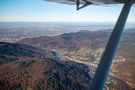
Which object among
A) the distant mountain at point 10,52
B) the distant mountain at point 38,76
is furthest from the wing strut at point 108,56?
the distant mountain at point 10,52

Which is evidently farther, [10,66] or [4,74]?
[10,66]

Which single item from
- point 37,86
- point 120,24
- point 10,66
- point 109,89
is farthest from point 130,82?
point 120,24

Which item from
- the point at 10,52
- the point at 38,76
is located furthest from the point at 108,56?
the point at 10,52

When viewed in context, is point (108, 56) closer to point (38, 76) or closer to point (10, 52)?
point (38, 76)

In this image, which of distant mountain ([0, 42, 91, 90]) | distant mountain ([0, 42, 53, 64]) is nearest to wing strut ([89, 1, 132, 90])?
distant mountain ([0, 42, 91, 90])

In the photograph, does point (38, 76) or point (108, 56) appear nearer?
point (108, 56)

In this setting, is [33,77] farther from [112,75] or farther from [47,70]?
[112,75]

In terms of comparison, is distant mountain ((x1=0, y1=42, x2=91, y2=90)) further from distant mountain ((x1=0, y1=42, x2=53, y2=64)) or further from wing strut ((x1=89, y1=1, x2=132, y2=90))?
wing strut ((x1=89, y1=1, x2=132, y2=90))

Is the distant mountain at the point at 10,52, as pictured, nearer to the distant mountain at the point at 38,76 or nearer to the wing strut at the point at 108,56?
the distant mountain at the point at 38,76
